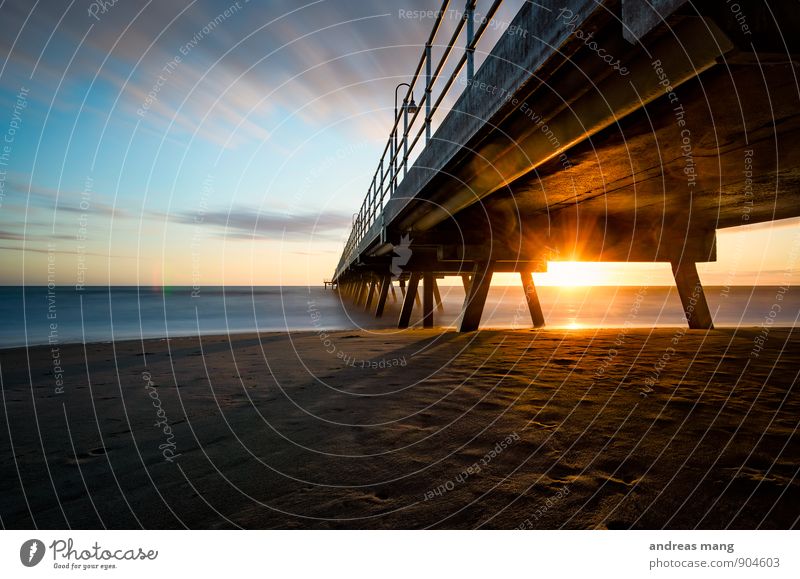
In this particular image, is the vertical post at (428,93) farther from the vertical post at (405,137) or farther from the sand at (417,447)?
the sand at (417,447)

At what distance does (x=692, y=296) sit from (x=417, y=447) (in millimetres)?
10856

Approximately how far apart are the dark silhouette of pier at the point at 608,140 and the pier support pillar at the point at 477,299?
0.12 feet

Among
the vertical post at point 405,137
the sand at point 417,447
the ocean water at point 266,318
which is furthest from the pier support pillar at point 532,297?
the sand at point 417,447

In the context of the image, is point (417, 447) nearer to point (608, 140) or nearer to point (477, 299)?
point (608, 140)

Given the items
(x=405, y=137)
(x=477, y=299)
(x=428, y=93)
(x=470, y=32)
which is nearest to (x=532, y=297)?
(x=477, y=299)

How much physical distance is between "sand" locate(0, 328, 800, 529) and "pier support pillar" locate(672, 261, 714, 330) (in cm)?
506

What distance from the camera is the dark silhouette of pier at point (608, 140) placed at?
265cm

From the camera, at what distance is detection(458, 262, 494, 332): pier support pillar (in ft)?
34.1

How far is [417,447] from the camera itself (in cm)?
307

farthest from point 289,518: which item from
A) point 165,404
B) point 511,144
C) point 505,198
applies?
point 505,198

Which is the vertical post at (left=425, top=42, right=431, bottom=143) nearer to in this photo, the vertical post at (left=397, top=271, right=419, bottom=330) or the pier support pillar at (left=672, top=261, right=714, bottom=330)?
the vertical post at (left=397, top=271, right=419, bottom=330)

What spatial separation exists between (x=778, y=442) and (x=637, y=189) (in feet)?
17.9

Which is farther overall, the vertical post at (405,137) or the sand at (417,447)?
the vertical post at (405,137)

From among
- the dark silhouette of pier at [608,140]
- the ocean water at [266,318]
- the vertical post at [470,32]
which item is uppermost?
the vertical post at [470,32]
